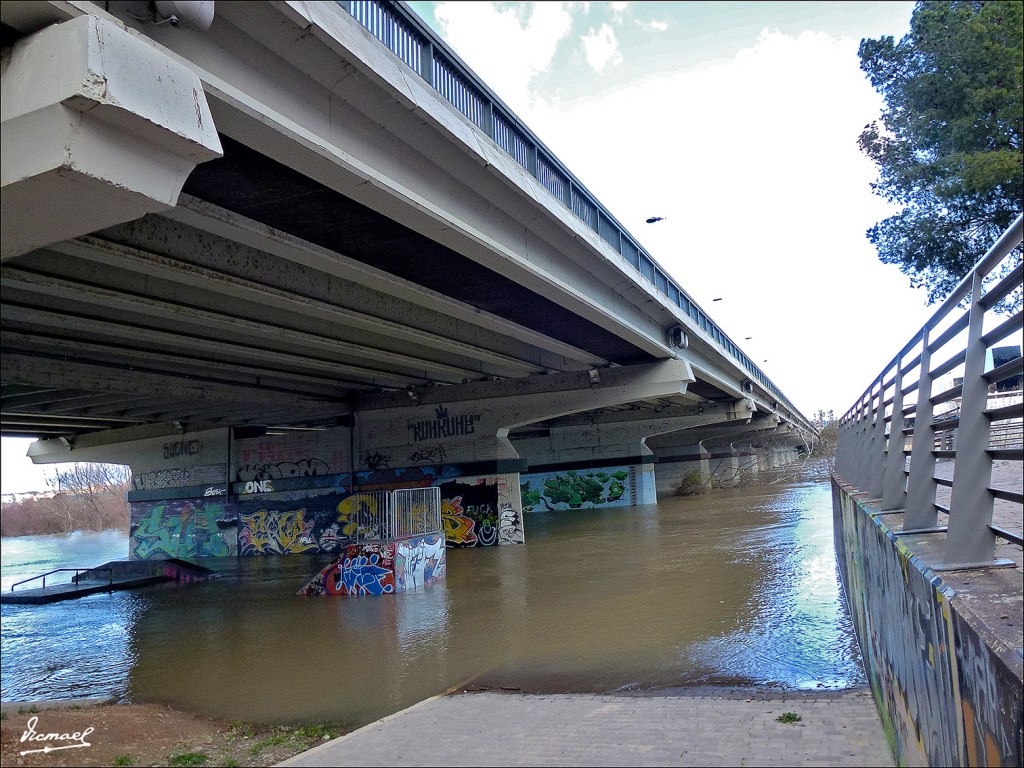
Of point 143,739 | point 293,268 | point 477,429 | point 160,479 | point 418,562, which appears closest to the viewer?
point 143,739

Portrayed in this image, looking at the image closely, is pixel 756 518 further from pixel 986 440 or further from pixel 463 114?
pixel 986 440

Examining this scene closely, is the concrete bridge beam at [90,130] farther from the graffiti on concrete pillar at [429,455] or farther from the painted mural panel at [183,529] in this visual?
the painted mural panel at [183,529]

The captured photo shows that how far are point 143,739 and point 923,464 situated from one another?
23.7 feet

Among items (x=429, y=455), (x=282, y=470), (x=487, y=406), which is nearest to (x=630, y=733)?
(x=487, y=406)

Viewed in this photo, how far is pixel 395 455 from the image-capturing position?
91.5ft

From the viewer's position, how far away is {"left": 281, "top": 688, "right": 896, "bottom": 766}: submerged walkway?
500 cm

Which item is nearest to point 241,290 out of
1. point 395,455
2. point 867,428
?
point 867,428

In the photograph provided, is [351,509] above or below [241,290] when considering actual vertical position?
below

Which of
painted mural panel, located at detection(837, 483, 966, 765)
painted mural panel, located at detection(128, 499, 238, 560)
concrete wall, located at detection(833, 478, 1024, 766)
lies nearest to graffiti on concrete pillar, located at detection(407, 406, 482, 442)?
painted mural panel, located at detection(128, 499, 238, 560)

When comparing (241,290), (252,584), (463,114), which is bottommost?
(252,584)

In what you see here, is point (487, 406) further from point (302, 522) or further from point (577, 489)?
point (577, 489)

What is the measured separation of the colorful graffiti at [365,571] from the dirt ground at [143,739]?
29.2ft

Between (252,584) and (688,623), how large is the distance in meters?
15.2

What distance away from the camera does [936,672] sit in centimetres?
304
